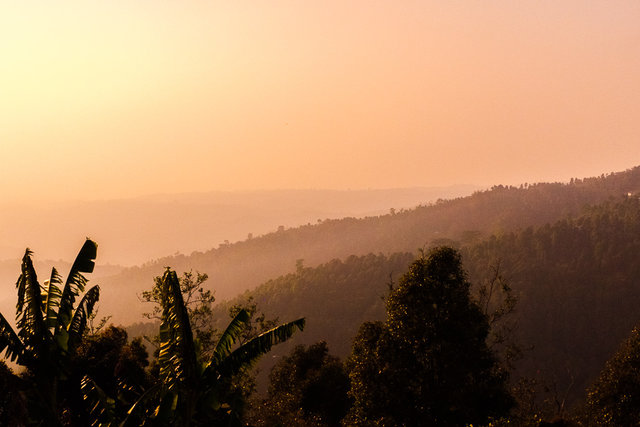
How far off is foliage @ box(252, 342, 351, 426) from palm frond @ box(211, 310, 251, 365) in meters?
20.6

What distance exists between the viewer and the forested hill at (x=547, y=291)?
126312 mm

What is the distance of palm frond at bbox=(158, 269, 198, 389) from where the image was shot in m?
10.7

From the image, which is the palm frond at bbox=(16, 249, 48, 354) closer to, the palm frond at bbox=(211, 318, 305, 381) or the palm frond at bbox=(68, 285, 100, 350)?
the palm frond at bbox=(68, 285, 100, 350)

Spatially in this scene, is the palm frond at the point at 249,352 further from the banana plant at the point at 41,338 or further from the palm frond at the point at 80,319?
the palm frond at the point at 80,319

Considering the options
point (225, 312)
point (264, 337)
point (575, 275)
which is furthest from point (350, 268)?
point (264, 337)

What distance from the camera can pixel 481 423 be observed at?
22688 mm

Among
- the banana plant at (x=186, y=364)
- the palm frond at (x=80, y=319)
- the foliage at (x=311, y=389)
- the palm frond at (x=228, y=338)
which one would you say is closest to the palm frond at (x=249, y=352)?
the banana plant at (x=186, y=364)

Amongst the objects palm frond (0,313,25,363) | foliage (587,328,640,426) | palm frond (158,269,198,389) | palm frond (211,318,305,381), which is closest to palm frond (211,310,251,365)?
palm frond (211,318,305,381)

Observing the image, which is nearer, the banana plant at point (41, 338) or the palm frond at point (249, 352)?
the palm frond at point (249, 352)

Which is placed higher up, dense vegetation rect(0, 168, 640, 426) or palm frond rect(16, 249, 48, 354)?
palm frond rect(16, 249, 48, 354)

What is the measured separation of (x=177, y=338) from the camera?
35.6 feet

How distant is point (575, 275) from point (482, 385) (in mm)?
150312

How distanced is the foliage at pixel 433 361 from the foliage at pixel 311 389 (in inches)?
389

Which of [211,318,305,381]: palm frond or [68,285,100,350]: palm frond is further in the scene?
[68,285,100,350]: palm frond
